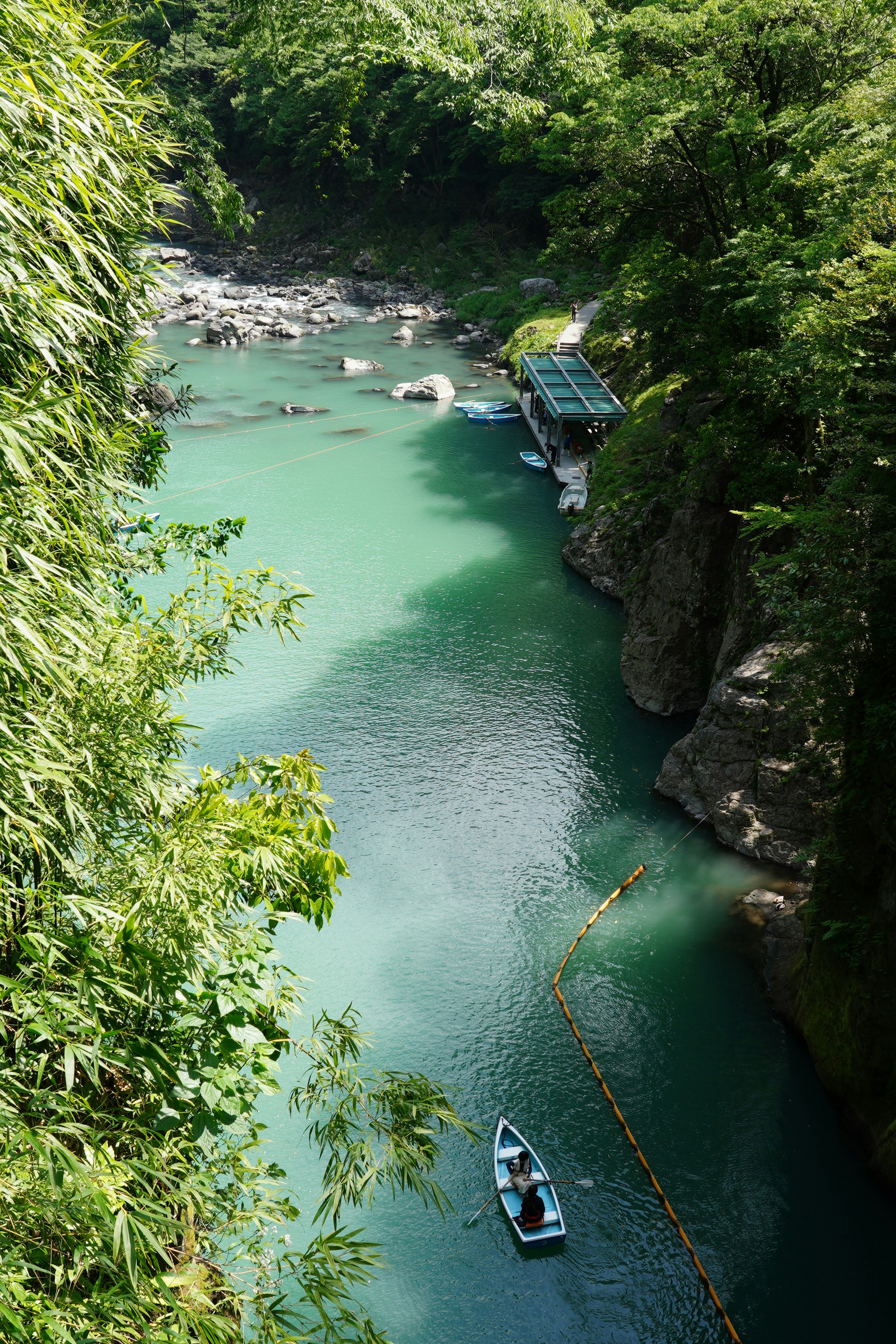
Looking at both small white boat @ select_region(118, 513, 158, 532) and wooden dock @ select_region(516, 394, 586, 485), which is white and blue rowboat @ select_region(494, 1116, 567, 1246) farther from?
wooden dock @ select_region(516, 394, 586, 485)

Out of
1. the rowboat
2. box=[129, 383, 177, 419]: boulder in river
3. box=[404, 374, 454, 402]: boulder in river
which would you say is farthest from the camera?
box=[404, 374, 454, 402]: boulder in river

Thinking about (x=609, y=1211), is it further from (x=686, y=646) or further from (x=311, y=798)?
(x=686, y=646)

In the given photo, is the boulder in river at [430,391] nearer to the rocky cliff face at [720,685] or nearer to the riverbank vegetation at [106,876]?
the rocky cliff face at [720,685]

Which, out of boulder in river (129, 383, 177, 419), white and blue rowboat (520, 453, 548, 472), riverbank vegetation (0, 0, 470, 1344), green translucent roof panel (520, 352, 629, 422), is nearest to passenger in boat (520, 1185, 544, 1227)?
riverbank vegetation (0, 0, 470, 1344)

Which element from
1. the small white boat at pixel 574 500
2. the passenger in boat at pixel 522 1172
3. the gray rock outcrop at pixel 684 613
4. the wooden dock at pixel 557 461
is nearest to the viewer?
the passenger in boat at pixel 522 1172

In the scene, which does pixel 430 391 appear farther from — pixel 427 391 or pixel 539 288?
pixel 539 288

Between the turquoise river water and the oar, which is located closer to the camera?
the turquoise river water

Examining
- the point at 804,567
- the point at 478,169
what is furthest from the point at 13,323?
the point at 478,169

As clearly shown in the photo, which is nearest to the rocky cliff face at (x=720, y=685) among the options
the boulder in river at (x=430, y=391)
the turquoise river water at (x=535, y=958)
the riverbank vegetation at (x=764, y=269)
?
the turquoise river water at (x=535, y=958)
